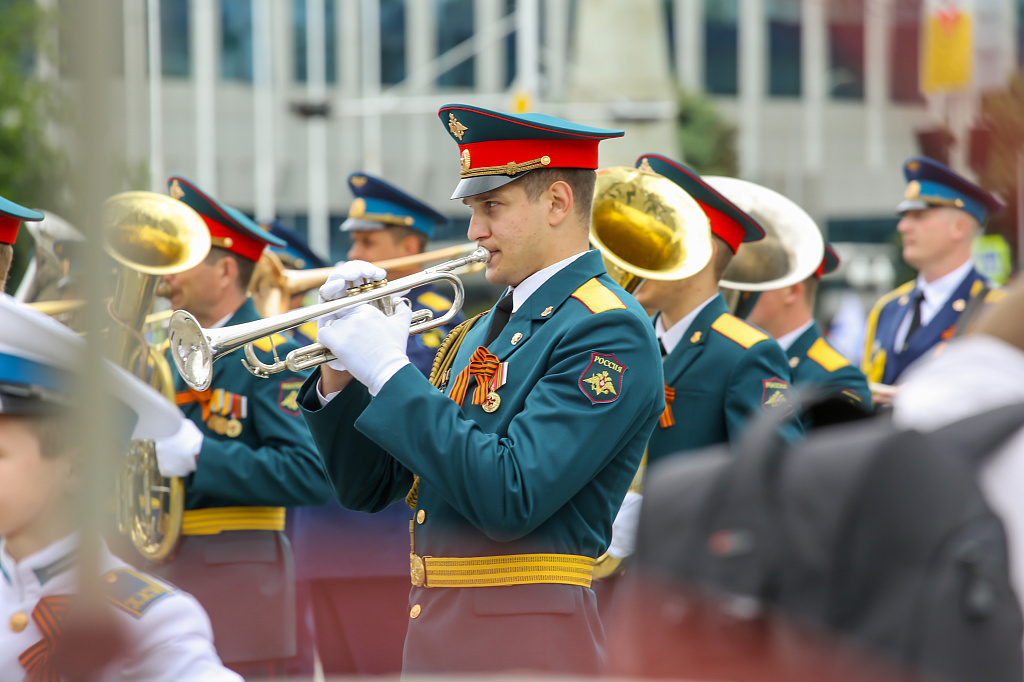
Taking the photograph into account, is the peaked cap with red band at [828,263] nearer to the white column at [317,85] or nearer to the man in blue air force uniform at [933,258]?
the man in blue air force uniform at [933,258]

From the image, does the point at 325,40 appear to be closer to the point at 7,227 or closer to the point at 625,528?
the point at 7,227

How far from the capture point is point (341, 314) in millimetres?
2883

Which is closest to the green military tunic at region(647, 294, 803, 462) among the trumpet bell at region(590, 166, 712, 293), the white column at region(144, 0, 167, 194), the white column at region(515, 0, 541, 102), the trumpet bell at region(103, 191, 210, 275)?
the trumpet bell at region(590, 166, 712, 293)

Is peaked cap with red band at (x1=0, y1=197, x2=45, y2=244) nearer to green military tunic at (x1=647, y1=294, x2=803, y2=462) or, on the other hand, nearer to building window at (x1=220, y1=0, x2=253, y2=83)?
green military tunic at (x1=647, y1=294, x2=803, y2=462)

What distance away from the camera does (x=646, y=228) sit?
167 inches

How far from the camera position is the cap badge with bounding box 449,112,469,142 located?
305cm

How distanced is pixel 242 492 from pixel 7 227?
1149 millimetres

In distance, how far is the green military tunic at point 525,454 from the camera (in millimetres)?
2629

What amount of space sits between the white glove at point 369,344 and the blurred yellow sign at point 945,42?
4.90 metres

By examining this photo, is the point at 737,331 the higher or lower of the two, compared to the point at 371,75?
lower

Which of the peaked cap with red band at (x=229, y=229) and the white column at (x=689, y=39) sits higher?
the white column at (x=689, y=39)

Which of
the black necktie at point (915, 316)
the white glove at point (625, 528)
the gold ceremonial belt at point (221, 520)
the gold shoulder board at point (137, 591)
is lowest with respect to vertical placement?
the gold ceremonial belt at point (221, 520)

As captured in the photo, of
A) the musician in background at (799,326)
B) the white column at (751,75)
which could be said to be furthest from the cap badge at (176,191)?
the white column at (751,75)

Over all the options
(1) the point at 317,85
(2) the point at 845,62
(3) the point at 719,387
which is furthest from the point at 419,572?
(2) the point at 845,62
